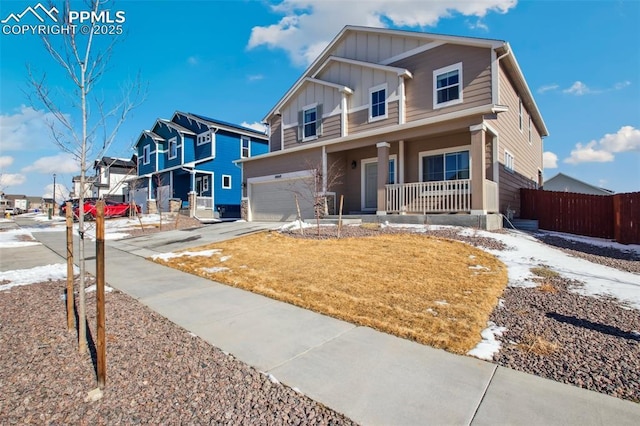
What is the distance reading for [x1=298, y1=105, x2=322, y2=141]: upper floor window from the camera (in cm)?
1526

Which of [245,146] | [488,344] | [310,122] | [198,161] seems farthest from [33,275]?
[245,146]

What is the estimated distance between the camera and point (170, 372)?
273cm

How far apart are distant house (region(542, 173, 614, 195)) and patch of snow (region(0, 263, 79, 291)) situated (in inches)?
1476

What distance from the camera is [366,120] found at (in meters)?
13.8

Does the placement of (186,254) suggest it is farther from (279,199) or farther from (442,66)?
(442,66)

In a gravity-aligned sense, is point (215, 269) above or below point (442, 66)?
below

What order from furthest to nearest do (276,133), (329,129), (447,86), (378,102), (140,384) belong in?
1. (276,133)
2. (329,129)
3. (378,102)
4. (447,86)
5. (140,384)

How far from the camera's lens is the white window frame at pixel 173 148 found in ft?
85.5

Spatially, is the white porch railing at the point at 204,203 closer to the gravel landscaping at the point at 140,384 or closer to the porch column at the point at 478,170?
the porch column at the point at 478,170

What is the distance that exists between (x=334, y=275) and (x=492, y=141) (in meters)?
8.42

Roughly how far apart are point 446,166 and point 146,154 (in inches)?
1073

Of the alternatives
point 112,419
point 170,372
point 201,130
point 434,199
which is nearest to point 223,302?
point 170,372

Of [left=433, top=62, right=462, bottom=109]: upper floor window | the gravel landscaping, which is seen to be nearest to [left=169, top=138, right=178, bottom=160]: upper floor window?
[left=433, top=62, right=462, bottom=109]: upper floor window

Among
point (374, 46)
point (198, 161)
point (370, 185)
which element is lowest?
point (370, 185)
